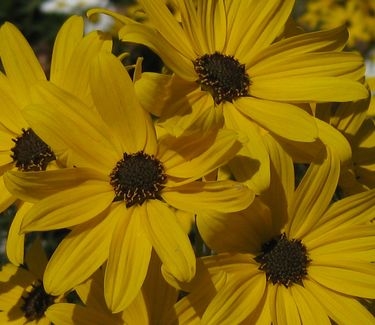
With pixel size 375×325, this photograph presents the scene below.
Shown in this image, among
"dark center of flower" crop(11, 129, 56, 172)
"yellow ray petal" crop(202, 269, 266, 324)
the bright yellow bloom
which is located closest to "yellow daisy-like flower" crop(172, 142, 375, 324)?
"yellow ray petal" crop(202, 269, 266, 324)

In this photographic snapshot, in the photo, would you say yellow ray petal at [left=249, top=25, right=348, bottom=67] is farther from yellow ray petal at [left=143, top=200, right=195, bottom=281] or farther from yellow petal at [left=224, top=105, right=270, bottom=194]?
yellow ray petal at [left=143, top=200, right=195, bottom=281]

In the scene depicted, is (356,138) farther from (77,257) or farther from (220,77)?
(77,257)

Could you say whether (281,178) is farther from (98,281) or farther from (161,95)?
(98,281)

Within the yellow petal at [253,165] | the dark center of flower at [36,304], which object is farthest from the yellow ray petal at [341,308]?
the dark center of flower at [36,304]

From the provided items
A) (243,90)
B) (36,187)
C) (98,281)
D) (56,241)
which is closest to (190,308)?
(98,281)

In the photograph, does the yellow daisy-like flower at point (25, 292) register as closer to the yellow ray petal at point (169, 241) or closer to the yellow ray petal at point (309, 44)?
the yellow ray petal at point (169, 241)
